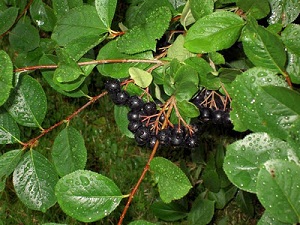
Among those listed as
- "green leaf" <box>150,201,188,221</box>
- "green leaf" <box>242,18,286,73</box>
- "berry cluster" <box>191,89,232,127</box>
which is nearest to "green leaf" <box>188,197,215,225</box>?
"green leaf" <box>150,201,188,221</box>

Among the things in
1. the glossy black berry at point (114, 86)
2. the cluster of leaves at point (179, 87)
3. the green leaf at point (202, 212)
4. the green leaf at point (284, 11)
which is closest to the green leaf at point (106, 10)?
the cluster of leaves at point (179, 87)

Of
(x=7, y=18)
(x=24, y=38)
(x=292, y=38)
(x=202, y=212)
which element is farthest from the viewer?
(x=202, y=212)

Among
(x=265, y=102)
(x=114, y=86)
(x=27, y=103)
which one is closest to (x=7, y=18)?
(x=27, y=103)

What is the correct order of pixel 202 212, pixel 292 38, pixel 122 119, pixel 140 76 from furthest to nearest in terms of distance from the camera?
pixel 202 212 < pixel 122 119 < pixel 140 76 < pixel 292 38

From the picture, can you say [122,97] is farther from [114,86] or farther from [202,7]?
[202,7]

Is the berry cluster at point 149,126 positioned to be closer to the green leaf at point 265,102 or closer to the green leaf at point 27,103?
the green leaf at point 27,103
